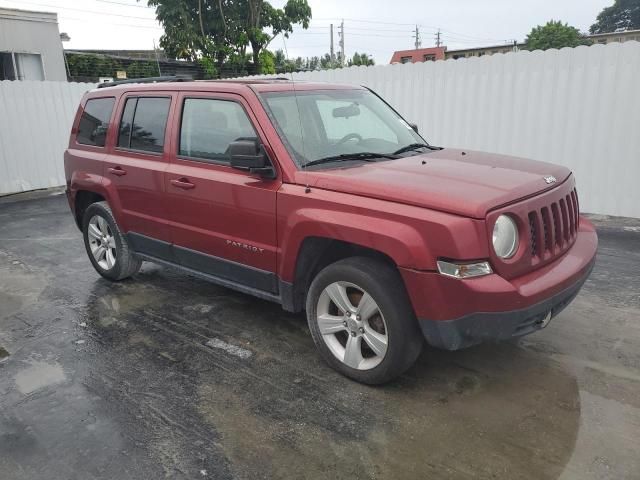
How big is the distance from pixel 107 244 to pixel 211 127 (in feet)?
6.82

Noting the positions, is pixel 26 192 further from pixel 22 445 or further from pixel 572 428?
pixel 572 428

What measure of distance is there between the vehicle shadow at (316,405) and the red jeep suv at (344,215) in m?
0.32

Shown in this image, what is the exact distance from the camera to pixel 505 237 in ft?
9.57

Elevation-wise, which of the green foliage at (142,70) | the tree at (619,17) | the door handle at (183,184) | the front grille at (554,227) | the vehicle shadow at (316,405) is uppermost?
the tree at (619,17)

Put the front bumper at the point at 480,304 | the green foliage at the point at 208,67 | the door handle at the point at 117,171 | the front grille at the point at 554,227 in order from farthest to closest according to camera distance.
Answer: the green foliage at the point at 208,67 < the door handle at the point at 117,171 < the front grille at the point at 554,227 < the front bumper at the point at 480,304

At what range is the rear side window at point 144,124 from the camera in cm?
447

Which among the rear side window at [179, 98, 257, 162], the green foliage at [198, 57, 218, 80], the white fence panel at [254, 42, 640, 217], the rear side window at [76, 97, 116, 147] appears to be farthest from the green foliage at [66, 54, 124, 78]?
the rear side window at [179, 98, 257, 162]

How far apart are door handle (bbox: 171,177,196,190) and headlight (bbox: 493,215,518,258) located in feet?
7.60

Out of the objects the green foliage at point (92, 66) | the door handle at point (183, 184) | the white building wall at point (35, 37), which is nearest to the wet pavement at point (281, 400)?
the door handle at point (183, 184)

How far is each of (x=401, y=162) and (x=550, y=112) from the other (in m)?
5.01

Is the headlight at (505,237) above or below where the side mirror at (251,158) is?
below

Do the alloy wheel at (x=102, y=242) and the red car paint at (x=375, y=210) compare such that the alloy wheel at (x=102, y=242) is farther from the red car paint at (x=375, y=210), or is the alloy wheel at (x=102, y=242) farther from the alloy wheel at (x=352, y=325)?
the alloy wheel at (x=352, y=325)

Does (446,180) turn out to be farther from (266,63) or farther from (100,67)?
(266,63)

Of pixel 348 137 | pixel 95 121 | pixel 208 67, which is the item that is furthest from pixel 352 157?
pixel 208 67
